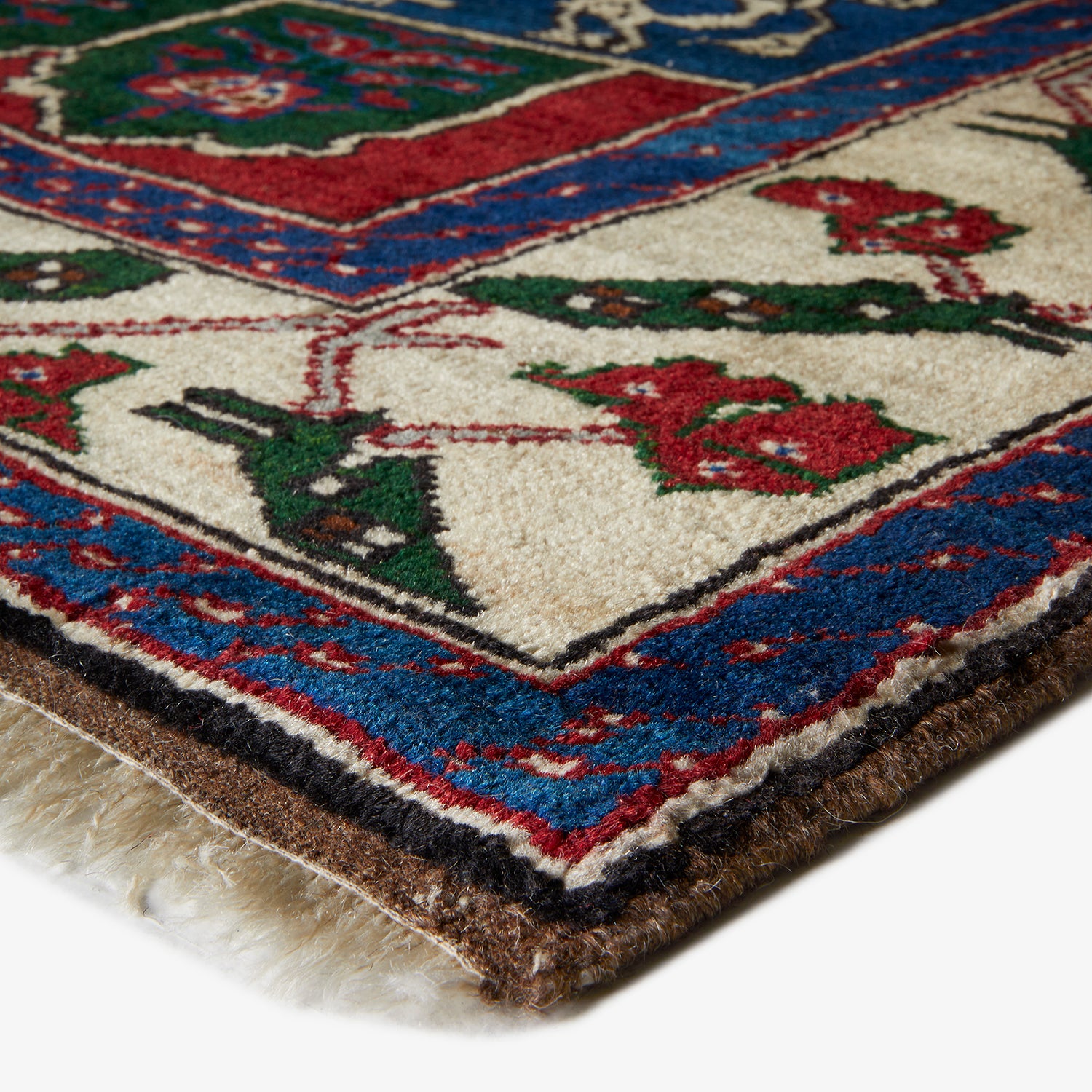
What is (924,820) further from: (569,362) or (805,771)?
(569,362)

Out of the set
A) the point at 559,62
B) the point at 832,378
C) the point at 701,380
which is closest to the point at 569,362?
the point at 701,380

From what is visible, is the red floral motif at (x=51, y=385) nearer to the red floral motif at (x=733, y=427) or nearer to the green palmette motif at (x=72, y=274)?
the green palmette motif at (x=72, y=274)

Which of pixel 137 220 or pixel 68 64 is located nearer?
pixel 137 220

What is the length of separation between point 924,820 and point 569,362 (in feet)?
2.75

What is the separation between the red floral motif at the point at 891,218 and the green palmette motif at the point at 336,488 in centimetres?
→ 91

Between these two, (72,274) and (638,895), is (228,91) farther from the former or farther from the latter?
(638,895)

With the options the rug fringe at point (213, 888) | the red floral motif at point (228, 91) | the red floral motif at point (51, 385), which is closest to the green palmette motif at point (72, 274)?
the red floral motif at point (51, 385)

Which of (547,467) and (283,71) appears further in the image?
(283,71)

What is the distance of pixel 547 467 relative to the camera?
4.74 feet

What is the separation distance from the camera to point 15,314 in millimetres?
1828

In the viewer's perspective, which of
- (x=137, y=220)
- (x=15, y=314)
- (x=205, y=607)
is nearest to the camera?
(x=205, y=607)

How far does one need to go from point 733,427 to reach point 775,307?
0.38 metres

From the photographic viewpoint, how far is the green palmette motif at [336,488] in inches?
Result: 50.4

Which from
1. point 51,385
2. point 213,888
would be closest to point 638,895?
point 213,888
